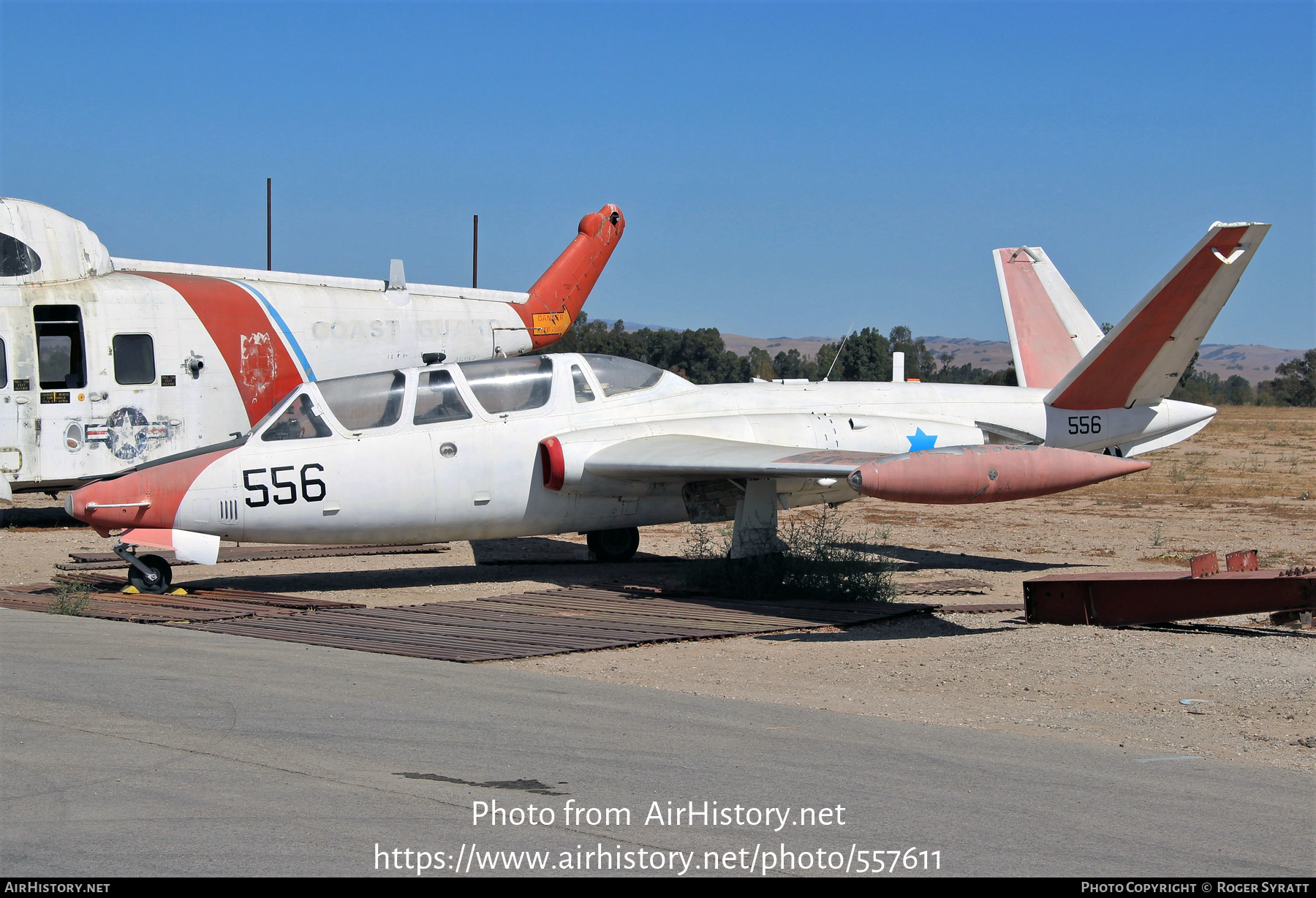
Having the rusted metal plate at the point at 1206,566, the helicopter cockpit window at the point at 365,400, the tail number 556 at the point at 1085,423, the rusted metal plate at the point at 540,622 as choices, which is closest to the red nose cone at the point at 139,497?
the helicopter cockpit window at the point at 365,400

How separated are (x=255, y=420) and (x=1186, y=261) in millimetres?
12730

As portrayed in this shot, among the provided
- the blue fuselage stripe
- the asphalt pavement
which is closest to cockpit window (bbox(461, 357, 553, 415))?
the blue fuselage stripe

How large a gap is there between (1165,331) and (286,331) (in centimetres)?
1215

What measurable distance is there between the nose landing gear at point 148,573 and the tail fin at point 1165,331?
10.6 metres

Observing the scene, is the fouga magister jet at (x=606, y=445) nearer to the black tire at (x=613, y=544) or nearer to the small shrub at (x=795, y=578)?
the small shrub at (x=795, y=578)

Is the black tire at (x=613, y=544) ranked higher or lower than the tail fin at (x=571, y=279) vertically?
lower

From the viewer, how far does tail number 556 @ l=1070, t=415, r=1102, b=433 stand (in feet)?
48.0

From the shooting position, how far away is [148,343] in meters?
16.6

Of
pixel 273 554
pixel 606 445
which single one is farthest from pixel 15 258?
pixel 606 445

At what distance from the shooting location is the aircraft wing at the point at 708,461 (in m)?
11.1

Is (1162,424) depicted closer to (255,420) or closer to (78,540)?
(255,420)

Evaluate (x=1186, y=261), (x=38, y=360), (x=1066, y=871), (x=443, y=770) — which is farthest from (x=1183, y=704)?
(x=38, y=360)

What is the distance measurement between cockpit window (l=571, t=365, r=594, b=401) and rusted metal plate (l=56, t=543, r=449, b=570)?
10.7ft

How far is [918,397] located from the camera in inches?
578
